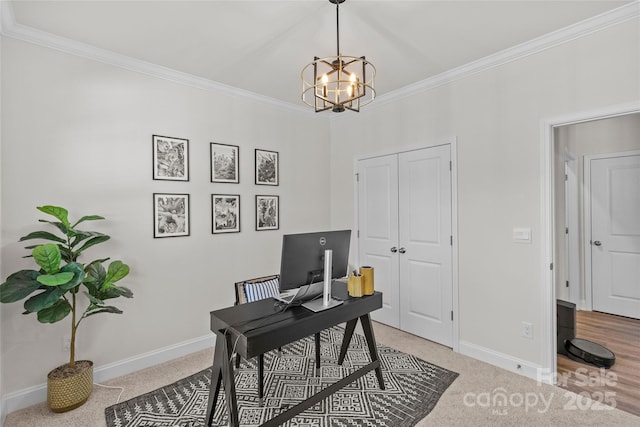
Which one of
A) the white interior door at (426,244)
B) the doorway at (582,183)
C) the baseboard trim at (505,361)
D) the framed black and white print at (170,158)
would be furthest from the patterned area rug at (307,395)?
the doorway at (582,183)

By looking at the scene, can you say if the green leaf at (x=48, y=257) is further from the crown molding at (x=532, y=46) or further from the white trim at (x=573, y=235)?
the white trim at (x=573, y=235)

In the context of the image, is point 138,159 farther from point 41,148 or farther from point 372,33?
point 372,33

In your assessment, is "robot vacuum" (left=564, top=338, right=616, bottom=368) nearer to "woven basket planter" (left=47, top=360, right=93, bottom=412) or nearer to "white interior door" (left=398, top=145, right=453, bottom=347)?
"white interior door" (left=398, top=145, right=453, bottom=347)

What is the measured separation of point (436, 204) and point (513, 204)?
0.72 meters

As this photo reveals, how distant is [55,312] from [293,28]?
2.53m

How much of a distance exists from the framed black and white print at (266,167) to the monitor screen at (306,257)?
172cm

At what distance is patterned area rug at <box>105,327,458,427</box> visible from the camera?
2117 millimetres

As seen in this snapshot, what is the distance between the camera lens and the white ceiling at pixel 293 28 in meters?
2.09

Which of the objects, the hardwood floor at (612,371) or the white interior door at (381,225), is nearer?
the hardwood floor at (612,371)

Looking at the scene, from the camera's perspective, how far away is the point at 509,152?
2.73 metres

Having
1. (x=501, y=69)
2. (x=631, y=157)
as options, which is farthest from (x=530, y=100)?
(x=631, y=157)

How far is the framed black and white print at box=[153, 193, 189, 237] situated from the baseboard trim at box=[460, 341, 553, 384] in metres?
2.91

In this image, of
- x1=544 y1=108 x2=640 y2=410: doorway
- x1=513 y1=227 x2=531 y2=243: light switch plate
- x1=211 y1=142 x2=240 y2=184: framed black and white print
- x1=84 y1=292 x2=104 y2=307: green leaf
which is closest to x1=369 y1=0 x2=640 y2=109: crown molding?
x1=544 y1=108 x2=640 y2=410: doorway

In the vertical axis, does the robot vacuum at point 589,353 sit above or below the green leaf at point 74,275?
below
